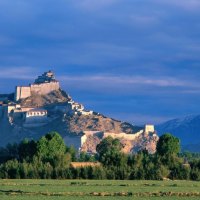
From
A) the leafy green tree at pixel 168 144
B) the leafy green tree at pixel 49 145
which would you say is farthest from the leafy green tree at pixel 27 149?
the leafy green tree at pixel 168 144

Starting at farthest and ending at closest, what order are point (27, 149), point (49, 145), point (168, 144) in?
point (168, 144), point (27, 149), point (49, 145)

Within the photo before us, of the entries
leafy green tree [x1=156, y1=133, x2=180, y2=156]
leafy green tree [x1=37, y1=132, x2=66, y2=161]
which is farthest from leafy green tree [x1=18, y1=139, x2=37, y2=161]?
leafy green tree [x1=156, y1=133, x2=180, y2=156]

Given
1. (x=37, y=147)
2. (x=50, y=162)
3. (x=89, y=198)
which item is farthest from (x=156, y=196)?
(x=37, y=147)

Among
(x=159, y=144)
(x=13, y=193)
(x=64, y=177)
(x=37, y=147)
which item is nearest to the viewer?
(x=13, y=193)

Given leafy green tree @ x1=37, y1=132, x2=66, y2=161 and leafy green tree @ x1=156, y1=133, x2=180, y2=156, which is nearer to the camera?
leafy green tree @ x1=37, y1=132, x2=66, y2=161

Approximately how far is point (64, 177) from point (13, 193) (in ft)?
101

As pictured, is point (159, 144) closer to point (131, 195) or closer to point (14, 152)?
point (14, 152)

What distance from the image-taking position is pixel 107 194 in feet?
137

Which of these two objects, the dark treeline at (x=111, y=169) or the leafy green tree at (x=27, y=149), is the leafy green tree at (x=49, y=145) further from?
the dark treeline at (x=111, y=169)

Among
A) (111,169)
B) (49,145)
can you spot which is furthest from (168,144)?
(111,169)

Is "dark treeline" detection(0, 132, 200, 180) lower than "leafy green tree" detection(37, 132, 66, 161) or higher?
lower

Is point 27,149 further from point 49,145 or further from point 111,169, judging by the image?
point 111,169

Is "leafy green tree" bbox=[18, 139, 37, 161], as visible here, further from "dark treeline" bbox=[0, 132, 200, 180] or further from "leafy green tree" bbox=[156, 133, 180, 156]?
"leafy green tree" bbox=[156, 133, 180, 156]

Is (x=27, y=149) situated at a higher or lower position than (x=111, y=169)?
higher
